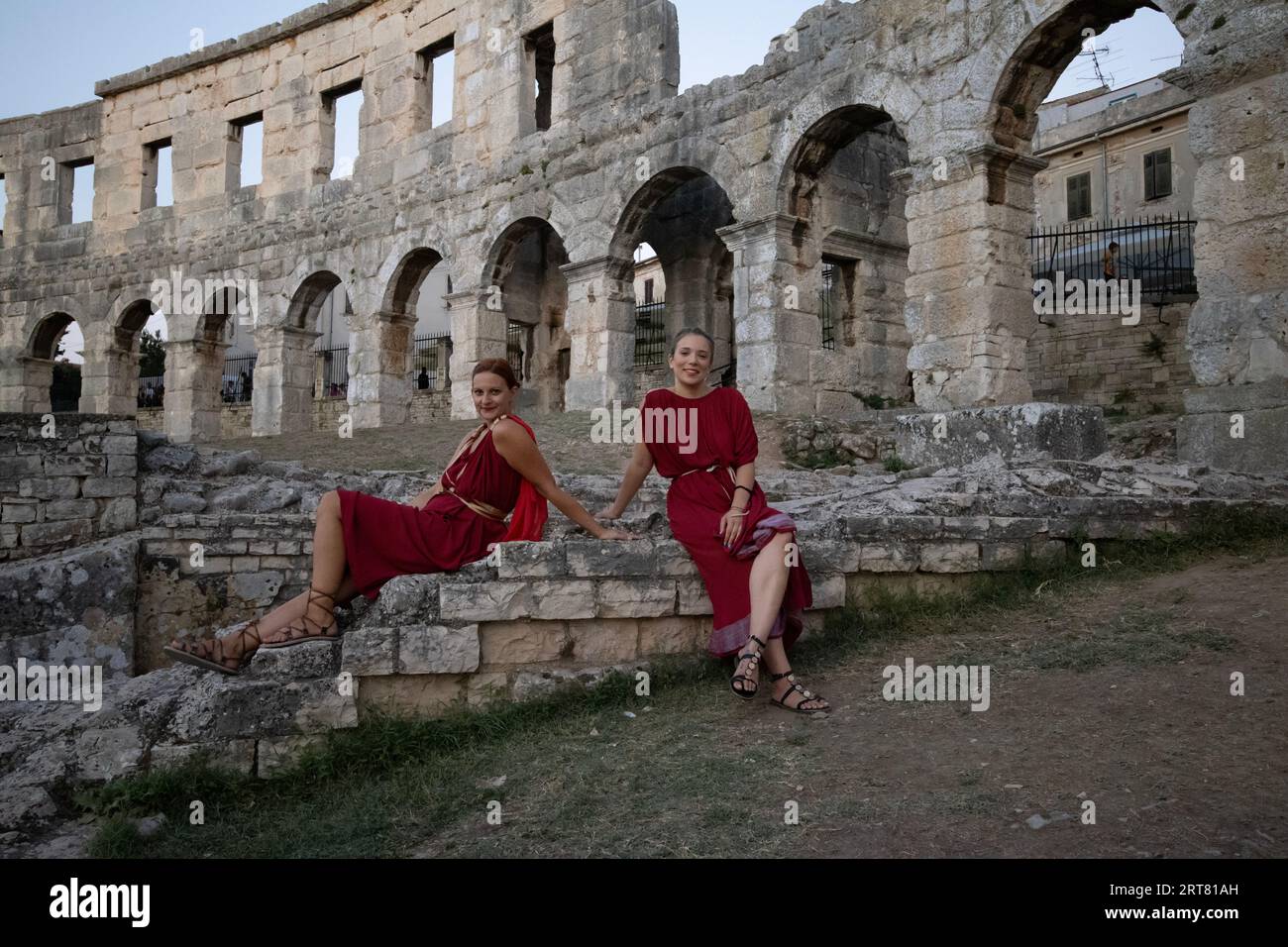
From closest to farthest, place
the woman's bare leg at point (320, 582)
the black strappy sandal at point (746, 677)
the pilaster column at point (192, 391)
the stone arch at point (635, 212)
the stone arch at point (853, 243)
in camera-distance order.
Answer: the black strappy sandal at point (746, 677)
the woman's bare leg at point (320, 582)
the stone arch at point (853, 243)
the stone arch at point (635, 212)
the pilaster column at point (192, 391)

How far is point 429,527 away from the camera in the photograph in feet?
14.2

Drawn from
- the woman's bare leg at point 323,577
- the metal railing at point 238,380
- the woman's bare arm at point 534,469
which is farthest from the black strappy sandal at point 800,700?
the metal railing at point 238,380

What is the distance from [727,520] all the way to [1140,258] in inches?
652

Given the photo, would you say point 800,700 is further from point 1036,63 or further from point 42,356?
point 42,356

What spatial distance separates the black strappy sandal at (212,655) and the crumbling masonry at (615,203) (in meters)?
7.12

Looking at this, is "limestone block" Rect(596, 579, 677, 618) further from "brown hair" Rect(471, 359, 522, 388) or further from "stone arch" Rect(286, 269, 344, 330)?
"stone arch" Rect(286, 269, 344, 330)

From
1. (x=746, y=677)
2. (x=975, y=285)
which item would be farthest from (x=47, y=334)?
(x=746, y=677)

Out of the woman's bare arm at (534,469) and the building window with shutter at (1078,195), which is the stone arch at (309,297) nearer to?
the woman's bare arm at (534,469)

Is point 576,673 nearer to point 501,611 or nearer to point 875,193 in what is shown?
point 501,611

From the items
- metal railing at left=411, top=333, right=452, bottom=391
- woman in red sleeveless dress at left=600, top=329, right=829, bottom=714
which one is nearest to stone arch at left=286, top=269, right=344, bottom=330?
metal railing at left=411, top=333, right=452, bottom=391

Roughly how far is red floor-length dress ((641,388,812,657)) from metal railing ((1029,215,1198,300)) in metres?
12.4

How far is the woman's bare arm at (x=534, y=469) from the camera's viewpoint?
14.3ft
